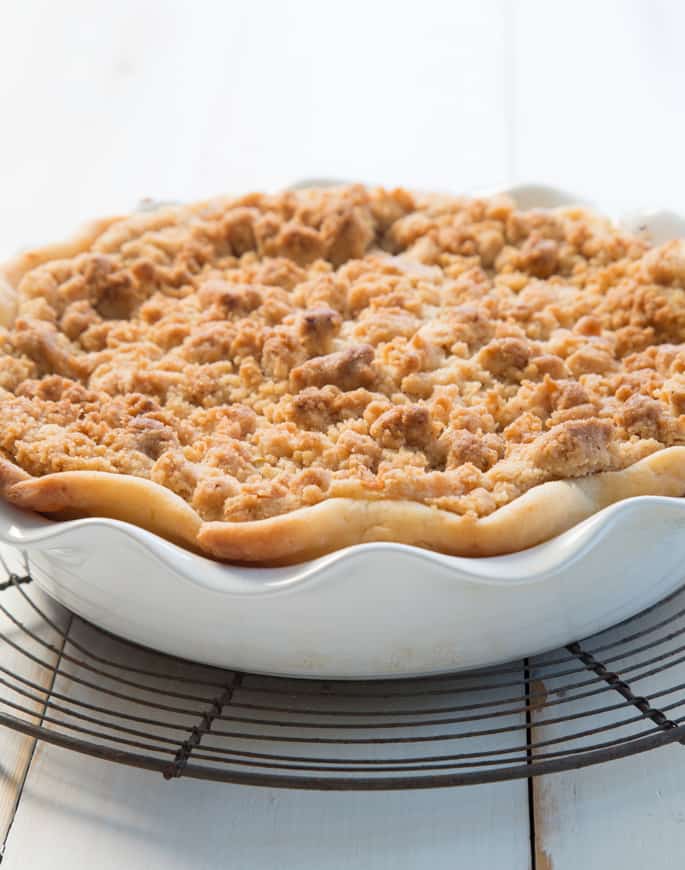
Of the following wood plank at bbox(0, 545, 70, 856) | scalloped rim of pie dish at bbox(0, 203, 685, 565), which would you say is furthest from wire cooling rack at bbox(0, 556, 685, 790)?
scalloped rim of pie dish at bbox(0, 203, 685, 565)

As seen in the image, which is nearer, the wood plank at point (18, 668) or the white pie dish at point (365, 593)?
the white pie dish at point (365, 593)

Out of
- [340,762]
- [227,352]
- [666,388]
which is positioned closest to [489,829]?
[340,762]

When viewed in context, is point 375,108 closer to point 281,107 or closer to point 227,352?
point 281,107

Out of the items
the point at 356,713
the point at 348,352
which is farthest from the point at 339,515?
the point at 348,352

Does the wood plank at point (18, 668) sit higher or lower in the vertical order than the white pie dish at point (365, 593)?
lower

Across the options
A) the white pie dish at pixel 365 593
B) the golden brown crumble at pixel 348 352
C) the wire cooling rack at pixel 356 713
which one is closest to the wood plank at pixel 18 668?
the wire cooling rack at pixel 356 713

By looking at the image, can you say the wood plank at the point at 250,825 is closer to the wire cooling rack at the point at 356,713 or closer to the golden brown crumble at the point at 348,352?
the wire cooling rack at the point at 356,713
